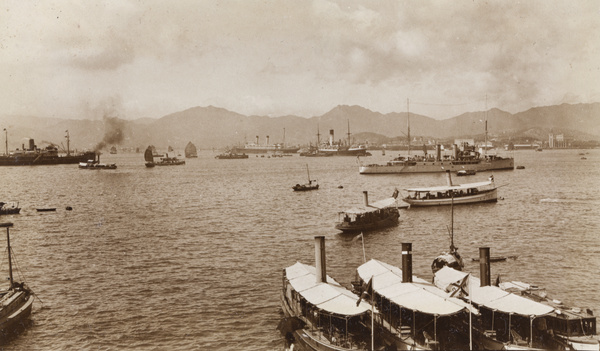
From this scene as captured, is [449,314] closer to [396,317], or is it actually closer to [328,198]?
[396,317]

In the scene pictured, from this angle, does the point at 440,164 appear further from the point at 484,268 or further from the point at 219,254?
the point at 484,268

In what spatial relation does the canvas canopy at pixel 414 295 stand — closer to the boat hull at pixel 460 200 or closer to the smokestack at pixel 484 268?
the smokestack at pixel 484 268

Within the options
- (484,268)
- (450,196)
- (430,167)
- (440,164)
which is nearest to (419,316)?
(484,268)

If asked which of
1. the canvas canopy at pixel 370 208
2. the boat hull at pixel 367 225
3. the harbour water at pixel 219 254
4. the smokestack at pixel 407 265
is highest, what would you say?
the smokestack at pixel 407 265

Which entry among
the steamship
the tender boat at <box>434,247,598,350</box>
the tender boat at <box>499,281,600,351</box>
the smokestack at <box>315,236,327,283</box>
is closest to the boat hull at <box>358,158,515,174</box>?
the steamship

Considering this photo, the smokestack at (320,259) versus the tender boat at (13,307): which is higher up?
the smokestack at (320,259)

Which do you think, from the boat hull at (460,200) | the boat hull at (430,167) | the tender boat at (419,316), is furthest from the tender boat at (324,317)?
the boat hull at (430,167)

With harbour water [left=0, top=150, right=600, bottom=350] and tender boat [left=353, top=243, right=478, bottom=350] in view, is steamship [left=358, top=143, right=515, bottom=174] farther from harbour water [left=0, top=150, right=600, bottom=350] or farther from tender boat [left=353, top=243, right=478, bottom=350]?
tender boat [left=353, top=243, right=478, bottom=350]
